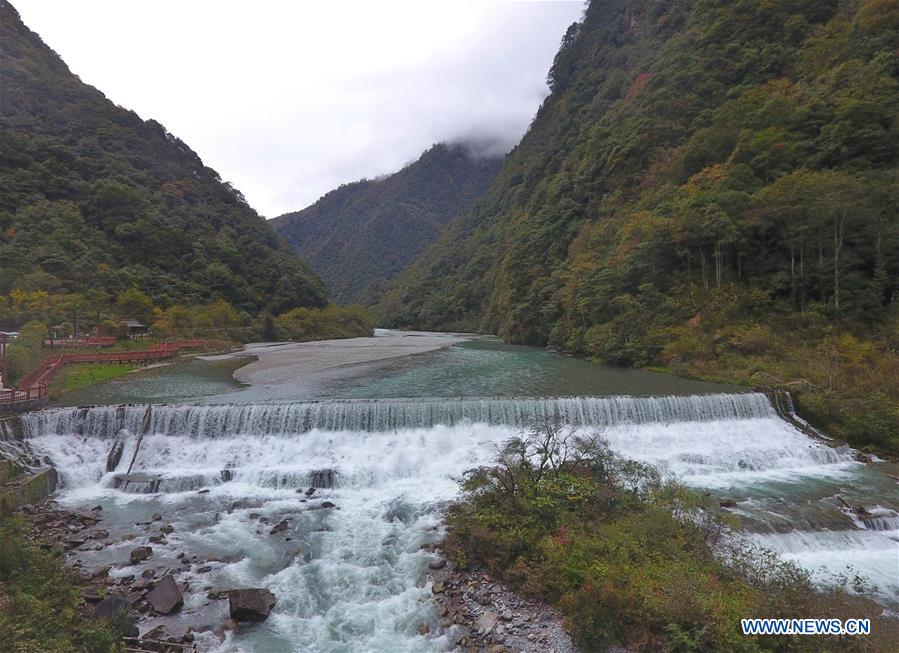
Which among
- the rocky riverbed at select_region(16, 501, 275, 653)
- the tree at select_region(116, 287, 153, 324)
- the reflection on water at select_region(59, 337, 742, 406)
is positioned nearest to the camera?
the rocky riverbed at select_region(16, 501, 275, 653)

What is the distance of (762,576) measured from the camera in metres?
6.62

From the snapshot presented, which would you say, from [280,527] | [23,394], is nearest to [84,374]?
[23,394]

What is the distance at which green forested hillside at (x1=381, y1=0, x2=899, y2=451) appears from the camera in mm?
18422

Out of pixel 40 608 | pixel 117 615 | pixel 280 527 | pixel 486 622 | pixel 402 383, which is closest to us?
pixel 40 608

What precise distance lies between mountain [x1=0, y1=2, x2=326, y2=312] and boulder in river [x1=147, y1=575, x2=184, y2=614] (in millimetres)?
36372

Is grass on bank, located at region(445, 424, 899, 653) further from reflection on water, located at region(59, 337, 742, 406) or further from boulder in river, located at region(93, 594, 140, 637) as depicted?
reflection on water, located at region(59, 337, 742, 406)

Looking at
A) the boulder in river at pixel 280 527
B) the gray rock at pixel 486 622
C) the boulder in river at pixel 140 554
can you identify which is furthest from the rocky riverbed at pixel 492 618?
the boulder in river at pixel 140 554

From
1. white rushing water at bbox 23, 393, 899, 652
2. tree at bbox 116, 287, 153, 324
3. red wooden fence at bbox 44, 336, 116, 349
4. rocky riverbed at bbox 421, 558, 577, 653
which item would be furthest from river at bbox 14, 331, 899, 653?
tree at bbox 116, 287, 153, 324

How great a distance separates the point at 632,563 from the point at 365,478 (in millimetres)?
8171

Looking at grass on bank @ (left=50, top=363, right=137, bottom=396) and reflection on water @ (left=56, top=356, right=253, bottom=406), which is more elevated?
grass on bank @ (left=50, top=363, right=137, bottom=396)

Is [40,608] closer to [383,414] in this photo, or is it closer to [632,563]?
[632,563]

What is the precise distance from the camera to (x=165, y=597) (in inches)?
278

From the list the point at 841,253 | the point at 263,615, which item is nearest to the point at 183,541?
the point at 263,615

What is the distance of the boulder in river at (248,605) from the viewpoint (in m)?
6.81
